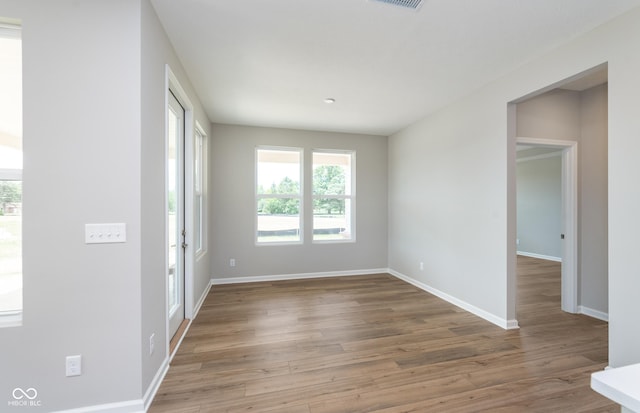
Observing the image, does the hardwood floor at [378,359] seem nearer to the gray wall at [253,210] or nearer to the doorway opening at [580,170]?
the doorway opening at [580,170]

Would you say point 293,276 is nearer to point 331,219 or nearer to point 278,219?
point 278,219

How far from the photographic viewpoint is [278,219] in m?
4.84

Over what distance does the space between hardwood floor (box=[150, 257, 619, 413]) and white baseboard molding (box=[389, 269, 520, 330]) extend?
89 millimetres

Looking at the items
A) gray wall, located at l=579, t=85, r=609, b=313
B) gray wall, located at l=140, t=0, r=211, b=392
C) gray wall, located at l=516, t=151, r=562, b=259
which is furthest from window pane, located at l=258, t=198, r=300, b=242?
gray wall, located at l=516, t=151, r=562, b=259

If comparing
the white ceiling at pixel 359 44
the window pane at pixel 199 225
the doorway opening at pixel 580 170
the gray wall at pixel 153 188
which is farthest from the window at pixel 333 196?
the gray wall at pixel 153 188

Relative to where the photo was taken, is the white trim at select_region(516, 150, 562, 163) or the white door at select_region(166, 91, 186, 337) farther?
the white trim at select_region(516, 150, 562, 163)

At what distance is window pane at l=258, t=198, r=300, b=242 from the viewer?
4.78 metres

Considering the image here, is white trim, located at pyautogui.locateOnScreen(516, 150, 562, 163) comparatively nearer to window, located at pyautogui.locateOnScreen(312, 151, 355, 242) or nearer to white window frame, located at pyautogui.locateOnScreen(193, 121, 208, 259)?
window, located at pyautogui.locateOnScreen(312, 151, 355, 242)

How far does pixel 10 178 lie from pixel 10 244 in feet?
1.29

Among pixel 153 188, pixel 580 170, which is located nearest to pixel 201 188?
pixel 153 188

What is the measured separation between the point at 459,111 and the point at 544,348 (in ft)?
9.08

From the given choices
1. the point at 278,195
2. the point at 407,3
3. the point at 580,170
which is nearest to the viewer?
the point at 407,3

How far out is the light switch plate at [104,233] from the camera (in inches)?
63.2

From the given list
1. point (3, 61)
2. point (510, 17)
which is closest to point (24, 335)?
point (3, 61)
